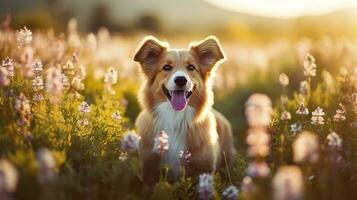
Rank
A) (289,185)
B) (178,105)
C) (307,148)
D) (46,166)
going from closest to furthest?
(289,185) < (46,166) < (307,148) < (178,105)

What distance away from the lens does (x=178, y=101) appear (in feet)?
23.4

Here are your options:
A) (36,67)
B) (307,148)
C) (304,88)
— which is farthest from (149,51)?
(307,148)

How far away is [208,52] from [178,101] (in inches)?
36.3

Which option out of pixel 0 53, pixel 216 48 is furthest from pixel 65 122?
pixel 216 48

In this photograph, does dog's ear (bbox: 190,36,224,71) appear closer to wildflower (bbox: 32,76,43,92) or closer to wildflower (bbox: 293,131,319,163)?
wildflower (bbox: 32,76,43,92)

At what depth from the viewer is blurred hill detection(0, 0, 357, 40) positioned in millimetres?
19047

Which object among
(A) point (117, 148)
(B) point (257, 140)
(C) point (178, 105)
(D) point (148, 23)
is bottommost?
(A) point (117, 148)

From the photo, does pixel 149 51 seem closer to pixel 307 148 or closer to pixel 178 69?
pixel 178 69

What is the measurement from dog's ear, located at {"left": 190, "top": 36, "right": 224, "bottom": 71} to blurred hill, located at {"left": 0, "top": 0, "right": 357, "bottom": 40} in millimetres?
2431

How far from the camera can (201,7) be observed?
576 feet

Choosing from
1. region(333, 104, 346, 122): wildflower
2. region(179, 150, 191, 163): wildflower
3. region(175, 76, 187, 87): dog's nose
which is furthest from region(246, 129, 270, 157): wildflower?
region(175, 76, 187, 87): dog's nose

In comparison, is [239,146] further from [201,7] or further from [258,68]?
[201,7]

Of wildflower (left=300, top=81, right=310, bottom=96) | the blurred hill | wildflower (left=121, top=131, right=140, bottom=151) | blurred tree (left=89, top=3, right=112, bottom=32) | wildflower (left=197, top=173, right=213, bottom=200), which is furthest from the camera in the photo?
blurred tree (left=89, top=3, right=112, bottom=32)

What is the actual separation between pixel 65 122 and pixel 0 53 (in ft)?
6.34
